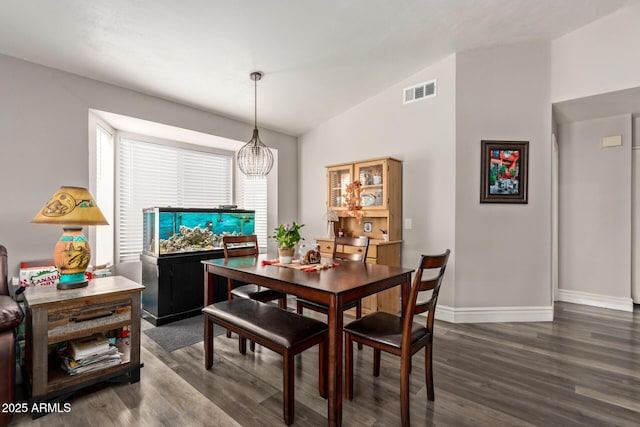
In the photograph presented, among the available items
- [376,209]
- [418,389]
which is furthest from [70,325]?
[376,209]

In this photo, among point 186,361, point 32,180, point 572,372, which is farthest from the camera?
point 32,180

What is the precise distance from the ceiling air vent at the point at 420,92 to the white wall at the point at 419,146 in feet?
0.19

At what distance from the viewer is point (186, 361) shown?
249 centimetres

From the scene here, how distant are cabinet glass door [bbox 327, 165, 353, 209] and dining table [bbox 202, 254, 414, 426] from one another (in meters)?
1.79

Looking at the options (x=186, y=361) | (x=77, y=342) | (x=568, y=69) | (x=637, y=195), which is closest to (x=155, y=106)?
(x=77, y=342)

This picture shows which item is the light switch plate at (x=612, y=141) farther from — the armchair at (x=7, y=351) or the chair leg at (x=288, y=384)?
the armchair at (x=7, y=351)

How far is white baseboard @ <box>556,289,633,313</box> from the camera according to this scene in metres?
3.89

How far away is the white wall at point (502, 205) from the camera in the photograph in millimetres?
3475

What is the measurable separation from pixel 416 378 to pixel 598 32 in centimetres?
387

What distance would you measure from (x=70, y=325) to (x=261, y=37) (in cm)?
262

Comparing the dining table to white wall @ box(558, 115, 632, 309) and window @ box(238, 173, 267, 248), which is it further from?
white wall @ box(558, 115, 632, 309)

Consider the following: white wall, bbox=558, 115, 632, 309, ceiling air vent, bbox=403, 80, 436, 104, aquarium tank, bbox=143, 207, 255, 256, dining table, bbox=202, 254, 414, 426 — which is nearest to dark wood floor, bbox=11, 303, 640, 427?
dining table, bbox=202, 254, 414, 426

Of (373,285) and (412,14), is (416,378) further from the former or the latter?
(412,14)

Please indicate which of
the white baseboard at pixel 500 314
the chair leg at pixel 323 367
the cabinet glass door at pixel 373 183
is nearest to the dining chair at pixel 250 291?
the chair leg at pixel 323 367
